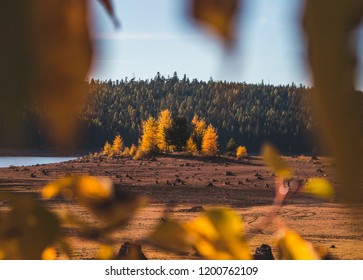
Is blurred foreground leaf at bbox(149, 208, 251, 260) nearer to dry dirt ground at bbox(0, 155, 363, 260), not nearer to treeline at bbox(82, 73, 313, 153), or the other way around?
treeline at bbox(82, 73, 313, 153)

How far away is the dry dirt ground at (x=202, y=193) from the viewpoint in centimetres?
488

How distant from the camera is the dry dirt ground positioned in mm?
4875

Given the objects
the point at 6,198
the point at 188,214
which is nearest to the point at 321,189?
the point at 6,198

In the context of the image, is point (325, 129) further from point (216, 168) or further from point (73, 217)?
point (216, 168)

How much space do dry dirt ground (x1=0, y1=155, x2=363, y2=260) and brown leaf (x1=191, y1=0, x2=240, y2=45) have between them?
2.07m

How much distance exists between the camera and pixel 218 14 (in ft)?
0.49

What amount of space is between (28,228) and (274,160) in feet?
0.43

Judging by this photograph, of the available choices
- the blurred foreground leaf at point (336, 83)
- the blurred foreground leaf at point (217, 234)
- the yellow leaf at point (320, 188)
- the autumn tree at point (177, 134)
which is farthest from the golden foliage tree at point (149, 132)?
the blurred foreground leaf at point (336, 83)

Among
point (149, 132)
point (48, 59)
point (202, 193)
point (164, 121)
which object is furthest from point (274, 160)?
point (202, 193)

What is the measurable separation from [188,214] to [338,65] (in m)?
6.16

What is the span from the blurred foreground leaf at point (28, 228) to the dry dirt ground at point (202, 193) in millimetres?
2026

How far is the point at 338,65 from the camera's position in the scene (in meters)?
0.12

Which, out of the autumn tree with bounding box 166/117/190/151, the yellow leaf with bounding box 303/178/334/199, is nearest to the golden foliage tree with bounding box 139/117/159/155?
the autumn tree with bounding box 166/117/190/151

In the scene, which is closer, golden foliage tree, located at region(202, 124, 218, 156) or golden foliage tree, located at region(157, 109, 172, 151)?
golden foliage tree, located at region(157, 109, 172, 151)
